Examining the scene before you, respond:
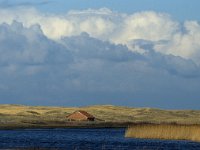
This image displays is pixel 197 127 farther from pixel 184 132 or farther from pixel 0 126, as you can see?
pixel 0 126

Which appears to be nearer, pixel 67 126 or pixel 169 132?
pixel 169 132

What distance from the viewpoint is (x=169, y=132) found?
89250mm

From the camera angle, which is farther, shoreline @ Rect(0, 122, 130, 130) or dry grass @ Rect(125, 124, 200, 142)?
shoreline @ Rect(0, 122, 130, 130)

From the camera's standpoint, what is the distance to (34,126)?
150 metres

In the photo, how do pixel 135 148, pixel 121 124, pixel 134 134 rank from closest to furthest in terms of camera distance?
1. pixel 135 148
2. pixel 134 134
3. pixel 121 124

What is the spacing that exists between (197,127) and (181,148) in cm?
796

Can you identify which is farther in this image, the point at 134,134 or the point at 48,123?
the point at 48,123

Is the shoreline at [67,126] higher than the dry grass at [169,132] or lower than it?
higher

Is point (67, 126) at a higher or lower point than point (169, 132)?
higher

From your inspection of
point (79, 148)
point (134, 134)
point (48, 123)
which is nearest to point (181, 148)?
point (79, 148)

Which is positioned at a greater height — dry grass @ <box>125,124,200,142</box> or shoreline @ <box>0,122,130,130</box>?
shoreline @ <box>0,122,130,130</box>

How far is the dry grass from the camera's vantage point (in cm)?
8544

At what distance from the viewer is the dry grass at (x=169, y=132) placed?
85438 millimetres

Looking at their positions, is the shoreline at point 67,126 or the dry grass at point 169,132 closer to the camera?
the dry grass at point 169,132
